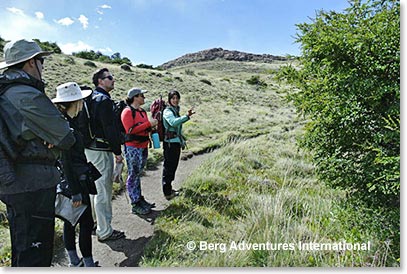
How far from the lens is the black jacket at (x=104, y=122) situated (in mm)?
3475

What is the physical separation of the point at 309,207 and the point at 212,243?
131 centimetres

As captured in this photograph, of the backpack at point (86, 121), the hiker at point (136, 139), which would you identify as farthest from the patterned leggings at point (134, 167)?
the backpack at point (86, 121)

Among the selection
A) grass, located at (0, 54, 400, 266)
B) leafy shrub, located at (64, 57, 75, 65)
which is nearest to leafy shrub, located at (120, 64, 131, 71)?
leafy shrub, located at (64, 57, 75, 65)

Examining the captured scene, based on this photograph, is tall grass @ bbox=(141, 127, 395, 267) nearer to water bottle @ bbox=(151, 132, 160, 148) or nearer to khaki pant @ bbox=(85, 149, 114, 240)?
khaki pant @ bbox=(85, 149, 114, 240)

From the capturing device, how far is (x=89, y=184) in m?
3.08

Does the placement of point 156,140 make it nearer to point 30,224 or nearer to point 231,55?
point 30,224

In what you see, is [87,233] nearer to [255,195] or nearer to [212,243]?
[212,243]

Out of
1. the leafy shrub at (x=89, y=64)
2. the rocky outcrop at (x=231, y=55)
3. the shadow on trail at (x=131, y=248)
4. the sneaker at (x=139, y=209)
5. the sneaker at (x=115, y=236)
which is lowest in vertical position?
the shadow on trail at (x=131, y=248)

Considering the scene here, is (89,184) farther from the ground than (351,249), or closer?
farther from the ground

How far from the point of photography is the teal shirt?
4.85m

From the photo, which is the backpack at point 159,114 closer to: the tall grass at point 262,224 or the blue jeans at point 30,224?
the tall grass at point 262,224

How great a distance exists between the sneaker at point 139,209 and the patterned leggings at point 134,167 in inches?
2.5

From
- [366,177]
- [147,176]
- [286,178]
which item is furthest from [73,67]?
[366,177]

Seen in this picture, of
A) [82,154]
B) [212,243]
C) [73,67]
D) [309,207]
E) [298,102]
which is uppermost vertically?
[73,67]
